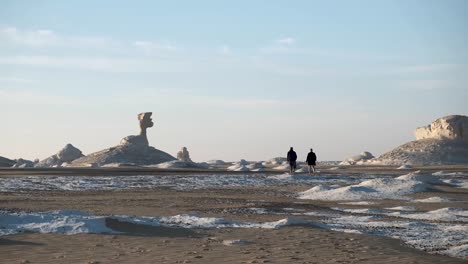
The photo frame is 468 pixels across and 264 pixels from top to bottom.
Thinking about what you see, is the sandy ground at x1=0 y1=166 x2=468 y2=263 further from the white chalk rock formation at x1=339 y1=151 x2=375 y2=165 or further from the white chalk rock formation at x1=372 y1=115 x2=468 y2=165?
the white chalk rock formation at x1=339 y1=151 x2=375 y2=165

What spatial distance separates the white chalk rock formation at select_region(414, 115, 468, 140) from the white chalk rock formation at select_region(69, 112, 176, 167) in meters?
43.2

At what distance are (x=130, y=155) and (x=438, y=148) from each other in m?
44.5

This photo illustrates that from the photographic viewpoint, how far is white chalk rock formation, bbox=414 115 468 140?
101 metres

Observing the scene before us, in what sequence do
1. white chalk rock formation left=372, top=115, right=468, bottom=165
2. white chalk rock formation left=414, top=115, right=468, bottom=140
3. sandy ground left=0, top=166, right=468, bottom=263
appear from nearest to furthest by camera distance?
sandy ground left=0, top=166, right=468, bottom=263
white chalk rock formation left=372, top=115, right=468, bottom=165
white chalk rock formation left=414, top=115, right=468, bottom=140

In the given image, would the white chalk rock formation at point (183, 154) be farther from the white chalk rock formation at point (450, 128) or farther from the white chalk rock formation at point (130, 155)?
the white chalk rock formation at point (450, 128)

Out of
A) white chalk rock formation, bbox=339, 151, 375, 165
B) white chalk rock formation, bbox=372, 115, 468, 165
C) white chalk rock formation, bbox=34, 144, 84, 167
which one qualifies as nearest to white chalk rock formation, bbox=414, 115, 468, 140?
white chalk rock formation, bbox=372, 115, 468, 165

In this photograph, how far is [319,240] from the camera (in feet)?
42.5

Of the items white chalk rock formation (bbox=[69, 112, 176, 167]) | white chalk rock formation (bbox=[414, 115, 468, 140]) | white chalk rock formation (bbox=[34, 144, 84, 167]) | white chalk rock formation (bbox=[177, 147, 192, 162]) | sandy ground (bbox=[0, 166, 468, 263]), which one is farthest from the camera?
white chalk rock formation (bbox=[177, 147, 192, 162])

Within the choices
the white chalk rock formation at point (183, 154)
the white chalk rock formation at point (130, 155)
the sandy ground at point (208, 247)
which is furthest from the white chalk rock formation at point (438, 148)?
the sandy ground at point (208, 247)

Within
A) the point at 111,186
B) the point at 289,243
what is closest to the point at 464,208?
the point at 289,243

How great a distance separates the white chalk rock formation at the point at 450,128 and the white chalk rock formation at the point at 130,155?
43.2 m

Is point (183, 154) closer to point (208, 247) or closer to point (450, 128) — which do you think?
point (450, 128)

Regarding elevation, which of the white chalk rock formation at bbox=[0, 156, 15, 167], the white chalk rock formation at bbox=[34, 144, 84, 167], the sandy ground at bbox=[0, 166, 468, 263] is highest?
the white chalk rock formation at bbox=[34, 144, 84, 167]

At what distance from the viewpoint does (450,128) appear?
10256 centimetres
